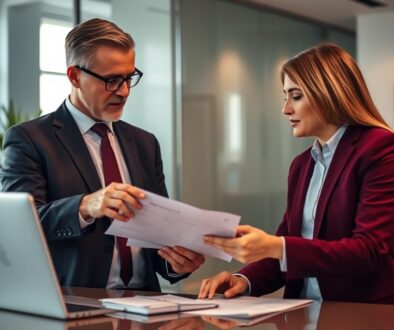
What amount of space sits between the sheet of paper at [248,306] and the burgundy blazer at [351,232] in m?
0.12

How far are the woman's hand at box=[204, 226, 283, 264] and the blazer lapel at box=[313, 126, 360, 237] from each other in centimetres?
30

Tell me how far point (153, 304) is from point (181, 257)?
1.20 ft

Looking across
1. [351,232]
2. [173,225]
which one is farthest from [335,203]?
[173,225]

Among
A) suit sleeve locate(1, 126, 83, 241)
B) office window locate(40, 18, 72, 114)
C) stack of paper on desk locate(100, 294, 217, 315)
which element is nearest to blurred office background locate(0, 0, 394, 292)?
office window locate(40, 18, 72, 114)

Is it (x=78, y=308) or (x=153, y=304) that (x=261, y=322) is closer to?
(x=153, y=304)

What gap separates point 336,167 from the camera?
2.33 meters

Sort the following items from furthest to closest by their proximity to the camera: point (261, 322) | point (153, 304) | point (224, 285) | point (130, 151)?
1. point (130, 151)
2. point (224, 285)
3. point (153, 304)
4. point (261, 322)

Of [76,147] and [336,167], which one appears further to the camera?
[76,147]

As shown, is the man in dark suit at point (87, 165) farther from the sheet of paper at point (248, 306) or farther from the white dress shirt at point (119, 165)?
the sheet of paper at point (248, 306)

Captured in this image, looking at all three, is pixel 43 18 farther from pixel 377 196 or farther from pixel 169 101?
pixel 377 196

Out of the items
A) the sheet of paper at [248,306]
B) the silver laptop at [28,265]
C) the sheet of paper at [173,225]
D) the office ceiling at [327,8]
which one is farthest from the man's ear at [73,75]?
the office ceiling at [327,8]

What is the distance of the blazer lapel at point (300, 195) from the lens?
240cm

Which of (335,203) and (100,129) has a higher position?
(100,129)

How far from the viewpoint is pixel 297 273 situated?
2.12m
